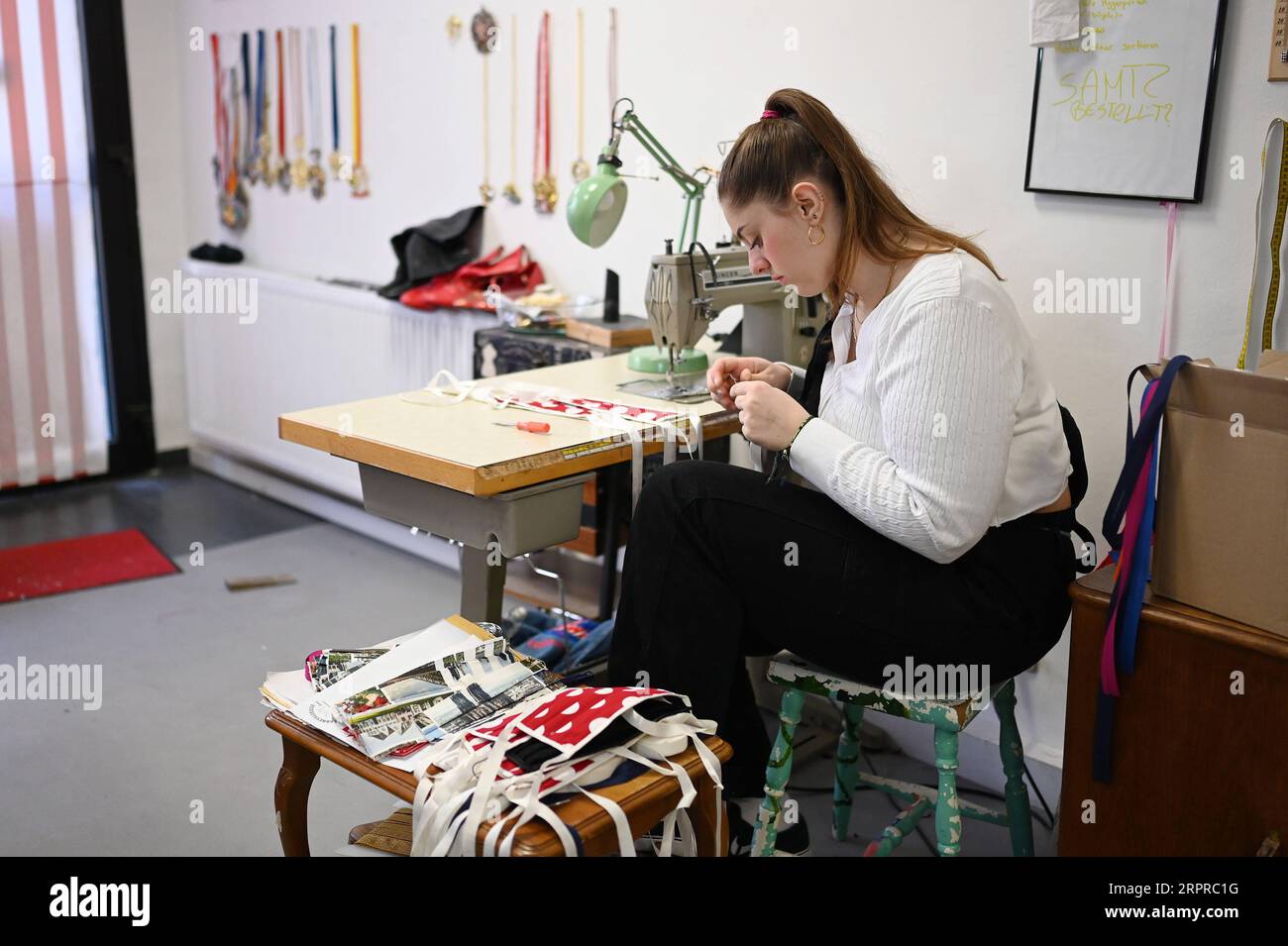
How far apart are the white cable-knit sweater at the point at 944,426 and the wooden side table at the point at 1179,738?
0.25 meters

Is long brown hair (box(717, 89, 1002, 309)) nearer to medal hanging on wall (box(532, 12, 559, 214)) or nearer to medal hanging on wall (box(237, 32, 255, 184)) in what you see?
medal hanging on wall (box(532, 12, 559, 214))

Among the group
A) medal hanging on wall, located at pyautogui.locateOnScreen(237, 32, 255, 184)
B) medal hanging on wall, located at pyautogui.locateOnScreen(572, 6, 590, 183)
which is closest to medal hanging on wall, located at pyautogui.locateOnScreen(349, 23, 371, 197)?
medal hanging on wall, located at pyautogui.locateOnScreen(237, 32, 255, 184)

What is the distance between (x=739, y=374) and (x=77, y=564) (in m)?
2.52

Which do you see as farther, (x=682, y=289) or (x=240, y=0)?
(x=240, y=0)

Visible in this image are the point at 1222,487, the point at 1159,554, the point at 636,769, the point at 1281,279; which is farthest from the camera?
the point at 1281,279

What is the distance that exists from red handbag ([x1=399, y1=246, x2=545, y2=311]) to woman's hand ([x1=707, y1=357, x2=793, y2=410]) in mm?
1395

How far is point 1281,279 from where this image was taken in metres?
2.07

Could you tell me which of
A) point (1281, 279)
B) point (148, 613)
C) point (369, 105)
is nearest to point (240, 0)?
point (369, 105)

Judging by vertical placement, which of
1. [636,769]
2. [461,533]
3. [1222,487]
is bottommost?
[636,769]

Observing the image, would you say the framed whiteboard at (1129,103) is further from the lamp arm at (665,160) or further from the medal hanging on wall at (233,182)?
the medal hanging on wall at (233,182)

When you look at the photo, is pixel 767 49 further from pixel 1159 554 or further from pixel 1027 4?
pixel 1159 554

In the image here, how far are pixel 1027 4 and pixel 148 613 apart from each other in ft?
8.60

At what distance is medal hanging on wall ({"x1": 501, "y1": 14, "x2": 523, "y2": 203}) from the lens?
336cm

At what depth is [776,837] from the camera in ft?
6.68
